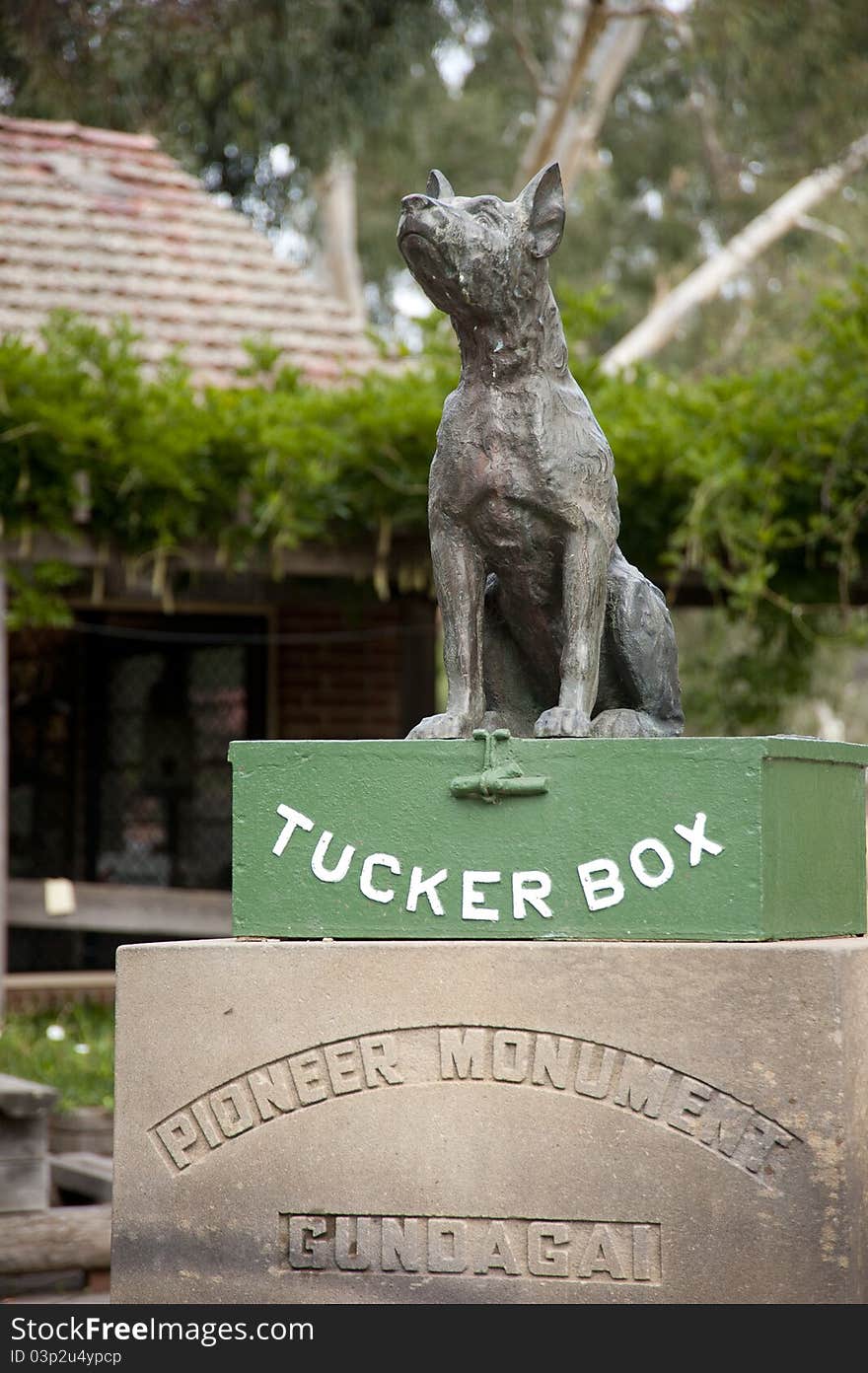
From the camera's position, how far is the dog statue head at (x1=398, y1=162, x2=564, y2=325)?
3.71 meters

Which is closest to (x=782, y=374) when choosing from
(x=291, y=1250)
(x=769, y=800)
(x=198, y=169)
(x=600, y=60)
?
(x=769, y=800)

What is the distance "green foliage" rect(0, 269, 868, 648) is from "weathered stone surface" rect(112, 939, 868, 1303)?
14.1 ft

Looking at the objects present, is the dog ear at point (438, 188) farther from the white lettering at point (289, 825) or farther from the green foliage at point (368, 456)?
the green foliage at point (368, 456)

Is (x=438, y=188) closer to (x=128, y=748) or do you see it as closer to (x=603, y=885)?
(x=603, y=885)

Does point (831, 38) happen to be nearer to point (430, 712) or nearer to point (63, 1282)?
point (430, 712)

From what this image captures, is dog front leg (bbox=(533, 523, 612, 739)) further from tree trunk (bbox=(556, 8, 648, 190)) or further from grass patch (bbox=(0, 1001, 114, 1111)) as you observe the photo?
tree trunk (bbox=(556, 8, 648, 190))

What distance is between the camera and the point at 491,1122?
3621mm

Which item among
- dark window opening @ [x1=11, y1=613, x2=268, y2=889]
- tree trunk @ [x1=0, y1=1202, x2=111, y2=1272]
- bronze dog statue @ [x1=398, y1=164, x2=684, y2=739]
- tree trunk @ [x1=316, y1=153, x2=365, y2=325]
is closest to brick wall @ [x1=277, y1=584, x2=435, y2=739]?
dark window opening @ [x1=11, y1=613, x2=268, y2=889]

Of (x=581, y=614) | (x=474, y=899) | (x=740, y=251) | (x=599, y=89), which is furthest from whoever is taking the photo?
(x=740, y=251)

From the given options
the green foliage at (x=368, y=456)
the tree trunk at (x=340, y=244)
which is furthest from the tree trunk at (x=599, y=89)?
the green foliage at (x=368, y=456)

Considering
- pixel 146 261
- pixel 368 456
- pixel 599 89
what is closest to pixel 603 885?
pixel 368 456

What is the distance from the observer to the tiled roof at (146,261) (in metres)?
9.93

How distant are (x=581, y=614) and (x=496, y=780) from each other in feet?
1.55

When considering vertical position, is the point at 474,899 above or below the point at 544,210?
below
